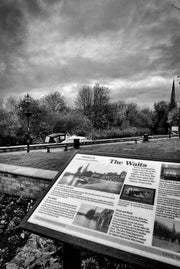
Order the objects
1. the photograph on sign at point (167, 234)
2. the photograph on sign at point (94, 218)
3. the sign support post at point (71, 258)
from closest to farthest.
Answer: the photograph on sign at point (167, 234), the photograph on sign at point (94, 218), the sign support post at point (71, 258)

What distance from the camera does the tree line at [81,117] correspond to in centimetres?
1909

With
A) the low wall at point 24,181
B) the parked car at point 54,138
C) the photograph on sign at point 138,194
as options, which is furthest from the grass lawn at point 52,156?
the parked car at point 54,138

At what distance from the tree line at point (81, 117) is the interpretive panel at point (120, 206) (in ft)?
57.9

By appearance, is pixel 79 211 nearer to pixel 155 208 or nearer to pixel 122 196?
pixel 122 196

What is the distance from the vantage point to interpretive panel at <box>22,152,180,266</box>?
121cm

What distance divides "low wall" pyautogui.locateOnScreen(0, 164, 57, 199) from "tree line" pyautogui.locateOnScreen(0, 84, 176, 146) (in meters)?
14.6

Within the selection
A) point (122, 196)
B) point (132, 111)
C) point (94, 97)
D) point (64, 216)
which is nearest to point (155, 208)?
point (122, 196)

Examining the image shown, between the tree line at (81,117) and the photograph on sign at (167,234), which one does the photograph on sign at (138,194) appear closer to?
the photograph on sign at (167,234)

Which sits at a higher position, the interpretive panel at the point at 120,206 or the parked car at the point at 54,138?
the interpretive panel at the point at 120,206

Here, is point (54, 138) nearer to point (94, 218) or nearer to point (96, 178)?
point (96, 178)

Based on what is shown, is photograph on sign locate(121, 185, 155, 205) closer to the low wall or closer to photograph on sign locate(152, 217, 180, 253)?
photograph on sign locate(152, 217, 180, 253)

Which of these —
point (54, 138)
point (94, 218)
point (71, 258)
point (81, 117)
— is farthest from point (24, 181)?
point (81, 117)

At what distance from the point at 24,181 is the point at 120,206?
3.10 meters

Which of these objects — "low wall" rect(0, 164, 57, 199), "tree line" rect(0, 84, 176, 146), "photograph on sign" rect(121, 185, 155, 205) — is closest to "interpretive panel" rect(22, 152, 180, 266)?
"photograph on sign" rect(121, 185, 155, 205)
